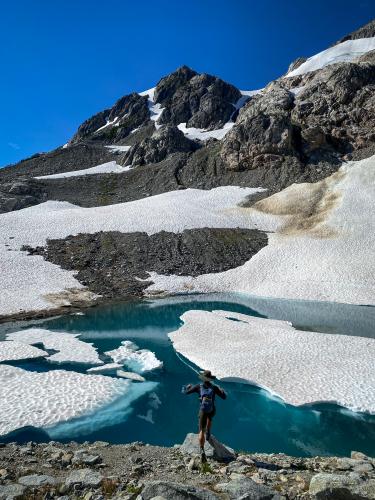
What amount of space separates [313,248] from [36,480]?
143 ft

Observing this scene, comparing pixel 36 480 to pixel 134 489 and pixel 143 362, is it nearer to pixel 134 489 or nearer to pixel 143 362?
pixel 134 489

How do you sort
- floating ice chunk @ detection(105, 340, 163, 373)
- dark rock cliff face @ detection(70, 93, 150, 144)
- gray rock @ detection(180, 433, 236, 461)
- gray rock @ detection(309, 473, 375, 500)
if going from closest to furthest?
gray rock @ detection(309, 473, 375, 500), gray rock @ detection(180, 433, 236, 461), floating ice chunk @ detection(105, 340, 163, 373), dark rock cliff face @ detection(70, 93, 150, 144)

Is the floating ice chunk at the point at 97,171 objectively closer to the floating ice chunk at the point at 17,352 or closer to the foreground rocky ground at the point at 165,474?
the floating ice chunk at the point at 17,352

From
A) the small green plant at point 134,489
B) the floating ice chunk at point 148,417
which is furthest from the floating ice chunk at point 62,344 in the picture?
the small green plant at point 134,489

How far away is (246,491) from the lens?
24.9ft

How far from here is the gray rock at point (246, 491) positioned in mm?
7445

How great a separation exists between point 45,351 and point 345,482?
19353 mm

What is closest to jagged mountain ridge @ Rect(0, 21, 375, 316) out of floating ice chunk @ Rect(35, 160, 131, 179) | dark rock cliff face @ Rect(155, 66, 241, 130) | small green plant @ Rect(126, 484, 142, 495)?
floating ice chunk @ Rect(35, 160, 131, 179)

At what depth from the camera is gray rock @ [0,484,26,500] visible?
770 cm

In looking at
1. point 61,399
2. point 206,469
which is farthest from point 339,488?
point 61,399

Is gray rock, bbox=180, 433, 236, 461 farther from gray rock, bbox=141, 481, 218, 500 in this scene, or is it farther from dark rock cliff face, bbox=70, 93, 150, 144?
dark rock cliff face, bbox=70, 93, 150, 144

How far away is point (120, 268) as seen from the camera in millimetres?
45938

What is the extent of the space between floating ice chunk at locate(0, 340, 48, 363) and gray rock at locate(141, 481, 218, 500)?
54.8ft

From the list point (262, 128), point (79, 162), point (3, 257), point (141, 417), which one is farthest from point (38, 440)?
point (79, 162)
